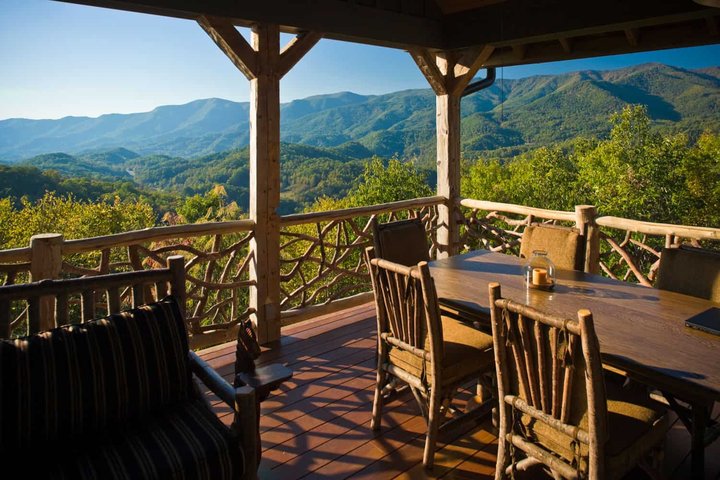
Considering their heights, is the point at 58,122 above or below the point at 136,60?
below

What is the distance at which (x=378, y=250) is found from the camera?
3217 mm

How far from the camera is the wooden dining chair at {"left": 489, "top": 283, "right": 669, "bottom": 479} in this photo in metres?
1.59

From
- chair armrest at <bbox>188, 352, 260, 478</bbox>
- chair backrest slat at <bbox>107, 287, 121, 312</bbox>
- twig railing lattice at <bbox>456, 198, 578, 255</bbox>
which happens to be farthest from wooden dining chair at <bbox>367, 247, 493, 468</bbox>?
twig railing lattice at <bbox>456, 198, 578, 255</bbox>

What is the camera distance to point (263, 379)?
2.00m

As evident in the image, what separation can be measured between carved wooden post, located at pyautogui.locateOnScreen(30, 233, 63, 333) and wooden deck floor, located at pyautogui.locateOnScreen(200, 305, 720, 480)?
114 centimetres

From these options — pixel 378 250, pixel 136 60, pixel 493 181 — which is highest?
pixel 136 60

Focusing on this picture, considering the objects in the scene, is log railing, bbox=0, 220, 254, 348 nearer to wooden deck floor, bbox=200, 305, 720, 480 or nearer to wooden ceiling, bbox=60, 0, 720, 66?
wooden deck floor, bbox=200, 305, 720, 480

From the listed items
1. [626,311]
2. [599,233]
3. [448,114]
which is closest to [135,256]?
[626,311]

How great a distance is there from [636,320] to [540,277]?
541mm

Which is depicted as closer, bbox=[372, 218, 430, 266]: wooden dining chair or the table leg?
the table leg

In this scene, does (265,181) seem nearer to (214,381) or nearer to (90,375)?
(214,381)

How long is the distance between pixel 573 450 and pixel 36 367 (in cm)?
185

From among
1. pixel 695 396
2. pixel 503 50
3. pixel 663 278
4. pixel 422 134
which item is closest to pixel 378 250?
pixel 663 278

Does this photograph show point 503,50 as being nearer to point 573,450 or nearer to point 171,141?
point 573,450
